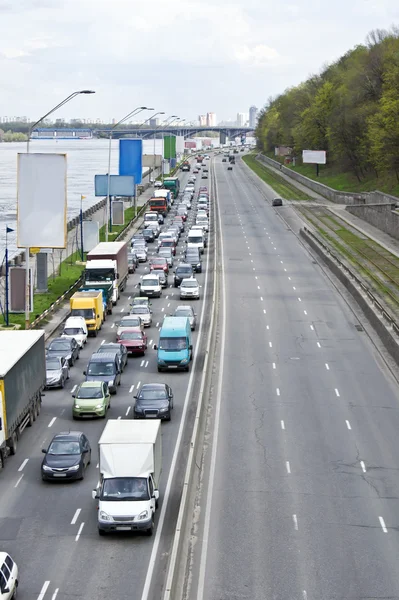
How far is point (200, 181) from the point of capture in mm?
175750

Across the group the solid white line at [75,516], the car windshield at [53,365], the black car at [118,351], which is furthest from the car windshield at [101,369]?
the solid white line at [75,516]

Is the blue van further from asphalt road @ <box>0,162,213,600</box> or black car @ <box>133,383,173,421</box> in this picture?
black car @ <box>133,383,173,421</box>

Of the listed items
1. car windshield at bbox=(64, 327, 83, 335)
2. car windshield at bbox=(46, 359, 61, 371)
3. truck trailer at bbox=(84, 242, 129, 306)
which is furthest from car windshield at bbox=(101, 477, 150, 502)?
truck trailer at bbox=(84, 242, 129, 306)

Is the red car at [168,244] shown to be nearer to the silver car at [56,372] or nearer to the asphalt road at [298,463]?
the asphalt road at [298,463]

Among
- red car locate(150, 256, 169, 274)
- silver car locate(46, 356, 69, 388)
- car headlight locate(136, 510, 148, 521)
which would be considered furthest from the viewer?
red car locate(150, 256, 169, 274)

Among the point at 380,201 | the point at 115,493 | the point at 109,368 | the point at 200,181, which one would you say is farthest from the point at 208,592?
the point at 200,181

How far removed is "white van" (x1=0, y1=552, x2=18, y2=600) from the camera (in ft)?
68.2

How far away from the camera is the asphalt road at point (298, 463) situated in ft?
76.7

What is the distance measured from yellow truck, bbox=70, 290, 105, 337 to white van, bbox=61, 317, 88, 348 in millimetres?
1333

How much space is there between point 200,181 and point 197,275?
10312cm

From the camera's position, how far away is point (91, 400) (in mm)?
37438

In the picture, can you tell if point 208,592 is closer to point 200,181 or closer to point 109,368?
point 109,368

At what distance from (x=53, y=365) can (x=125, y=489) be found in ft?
56.0

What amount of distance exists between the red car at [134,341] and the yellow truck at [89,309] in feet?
12.1
